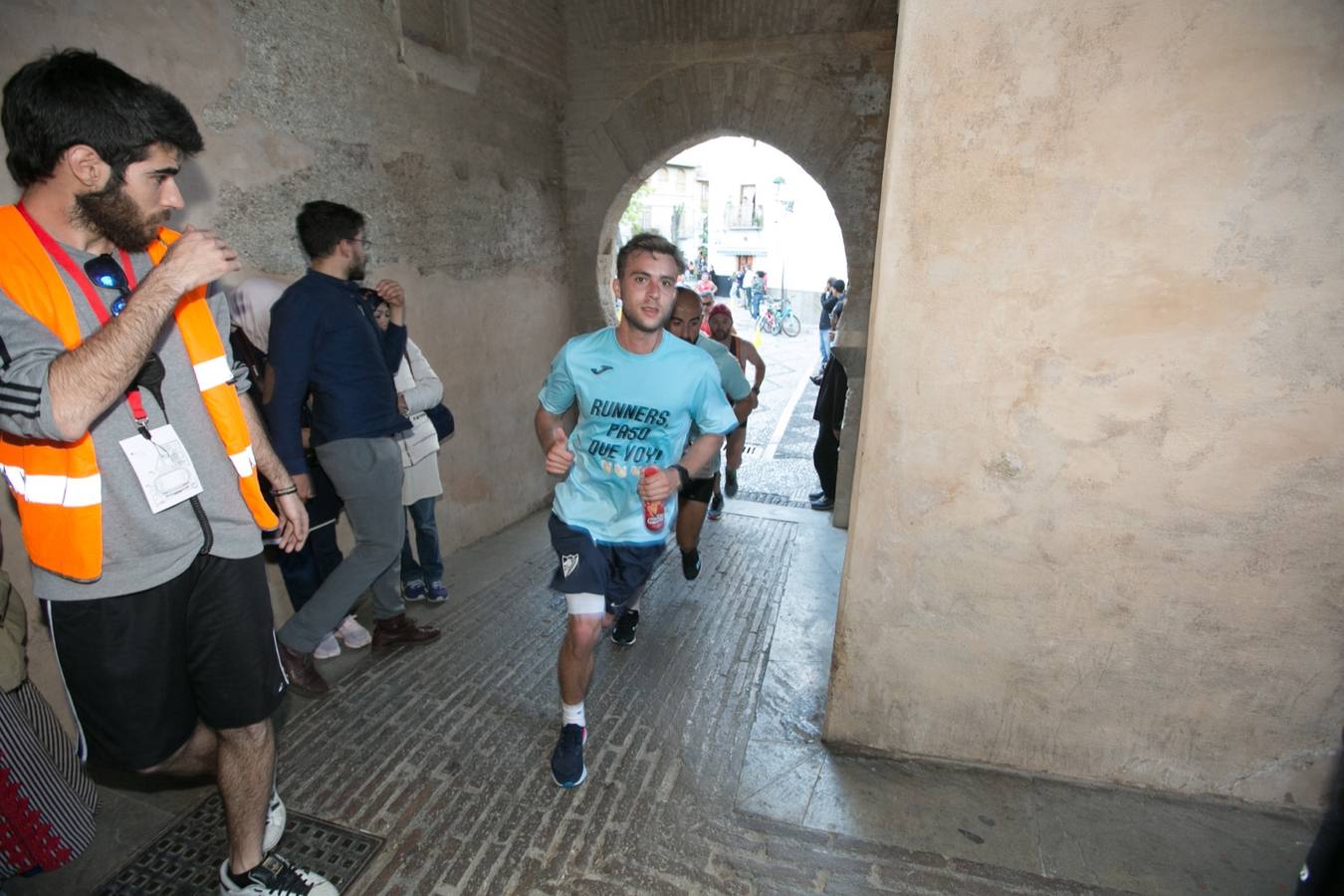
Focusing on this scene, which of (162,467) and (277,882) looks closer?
(162,467)

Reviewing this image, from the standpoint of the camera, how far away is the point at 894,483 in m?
2.33

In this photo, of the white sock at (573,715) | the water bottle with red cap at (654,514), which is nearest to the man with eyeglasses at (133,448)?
the white sock at (573,715)

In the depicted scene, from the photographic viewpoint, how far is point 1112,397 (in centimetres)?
213

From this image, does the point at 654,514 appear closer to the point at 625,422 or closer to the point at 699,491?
the point at 625,422

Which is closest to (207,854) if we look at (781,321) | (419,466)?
(419,466)

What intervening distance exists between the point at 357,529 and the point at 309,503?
352 millimetres

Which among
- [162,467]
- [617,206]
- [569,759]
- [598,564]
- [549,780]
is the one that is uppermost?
[617,206]

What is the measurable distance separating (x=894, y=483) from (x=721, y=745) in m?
1.26

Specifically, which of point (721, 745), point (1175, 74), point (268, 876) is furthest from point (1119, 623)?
point (268, 876)

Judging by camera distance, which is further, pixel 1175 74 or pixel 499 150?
pixel 499 150

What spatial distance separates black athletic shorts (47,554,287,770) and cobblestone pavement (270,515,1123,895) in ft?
2.35

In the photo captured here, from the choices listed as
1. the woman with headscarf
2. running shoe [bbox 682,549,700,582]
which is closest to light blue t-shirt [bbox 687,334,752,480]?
running shoe [bbox 682,549,700,582]

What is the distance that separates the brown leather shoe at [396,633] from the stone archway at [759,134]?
10.3 feet

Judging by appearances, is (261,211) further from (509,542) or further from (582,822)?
(582,822)
